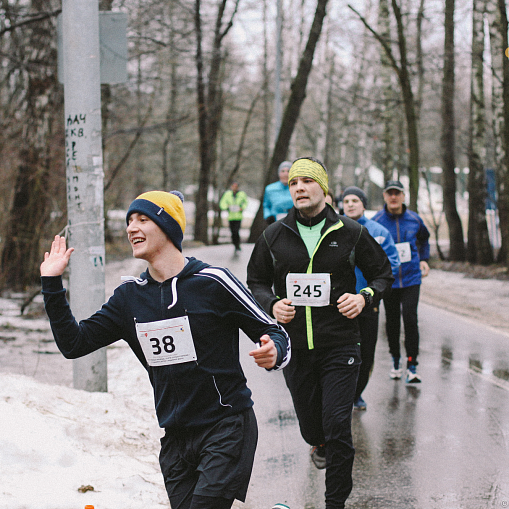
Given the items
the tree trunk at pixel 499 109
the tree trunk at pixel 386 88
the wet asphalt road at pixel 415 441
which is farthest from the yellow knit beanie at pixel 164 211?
the tree trunk at pixel 386 88

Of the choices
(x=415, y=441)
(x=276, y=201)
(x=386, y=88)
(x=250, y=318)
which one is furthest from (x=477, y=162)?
(x=250, y=318)

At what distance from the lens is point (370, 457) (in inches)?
215

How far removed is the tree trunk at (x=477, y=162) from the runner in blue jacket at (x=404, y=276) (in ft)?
37.7

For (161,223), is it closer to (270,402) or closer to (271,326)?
(271,326)

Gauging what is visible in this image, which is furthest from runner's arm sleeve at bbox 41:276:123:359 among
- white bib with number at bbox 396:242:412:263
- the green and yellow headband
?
white bib with number at bbox 396:242:412:263

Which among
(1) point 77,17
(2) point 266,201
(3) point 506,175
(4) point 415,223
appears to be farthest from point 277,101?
(1) point 77,17

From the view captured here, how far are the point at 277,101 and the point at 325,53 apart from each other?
17037 millimetres

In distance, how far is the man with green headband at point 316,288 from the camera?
4.45 metres

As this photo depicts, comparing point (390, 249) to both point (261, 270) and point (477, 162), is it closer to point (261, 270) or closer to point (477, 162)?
point (261, 270)

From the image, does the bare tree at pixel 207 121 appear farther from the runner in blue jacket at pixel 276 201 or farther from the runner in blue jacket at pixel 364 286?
the runner in blue jacket at pixel 364 286

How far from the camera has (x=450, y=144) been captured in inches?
794

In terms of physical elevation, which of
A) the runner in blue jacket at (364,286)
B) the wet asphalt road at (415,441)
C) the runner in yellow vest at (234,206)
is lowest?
the wet asphalt road at (415,441)

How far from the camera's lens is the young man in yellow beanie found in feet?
9.80

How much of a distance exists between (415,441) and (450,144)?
51.3 feet
